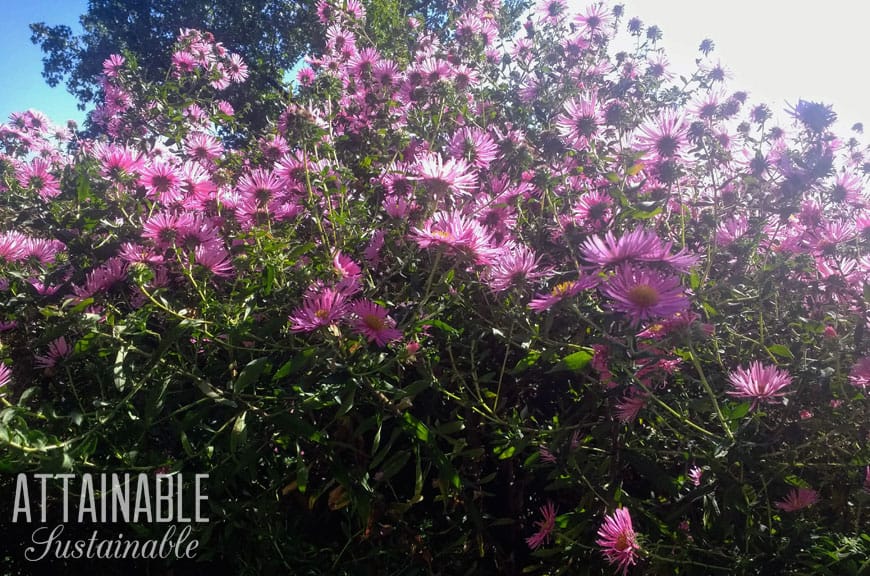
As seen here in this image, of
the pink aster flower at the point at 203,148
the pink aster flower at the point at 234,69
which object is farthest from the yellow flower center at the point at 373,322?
the pink aster flower at the point at 234,69

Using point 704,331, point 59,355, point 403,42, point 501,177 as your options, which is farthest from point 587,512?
point 403,42

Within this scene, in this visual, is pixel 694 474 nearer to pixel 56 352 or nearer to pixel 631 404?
pixel 631 404

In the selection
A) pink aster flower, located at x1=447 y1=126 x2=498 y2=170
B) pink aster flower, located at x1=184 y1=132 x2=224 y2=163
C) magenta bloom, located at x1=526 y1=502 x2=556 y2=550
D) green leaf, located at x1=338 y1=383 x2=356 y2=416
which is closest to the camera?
green leaf, located at x1=338 y1=383 x2=356 y2=416

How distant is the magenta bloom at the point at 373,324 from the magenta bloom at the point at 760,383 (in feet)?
2.25

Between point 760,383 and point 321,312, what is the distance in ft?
2.91

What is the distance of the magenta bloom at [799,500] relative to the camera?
111cm

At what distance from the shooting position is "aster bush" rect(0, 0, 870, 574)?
42.7 inches

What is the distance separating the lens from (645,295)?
3.18 feet

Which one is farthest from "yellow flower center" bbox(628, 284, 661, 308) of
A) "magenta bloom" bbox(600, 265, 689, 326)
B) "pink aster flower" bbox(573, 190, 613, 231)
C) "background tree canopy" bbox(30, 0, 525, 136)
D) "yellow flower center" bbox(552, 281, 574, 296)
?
"background tree canopy" bbox(30, 0, 525, 136)

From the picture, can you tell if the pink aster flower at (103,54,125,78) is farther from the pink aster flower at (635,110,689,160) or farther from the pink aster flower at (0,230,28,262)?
the pink aster flower at (635,110,689,160)

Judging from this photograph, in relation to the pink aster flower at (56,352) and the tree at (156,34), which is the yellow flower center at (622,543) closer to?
the pink aster flower at (56,352)

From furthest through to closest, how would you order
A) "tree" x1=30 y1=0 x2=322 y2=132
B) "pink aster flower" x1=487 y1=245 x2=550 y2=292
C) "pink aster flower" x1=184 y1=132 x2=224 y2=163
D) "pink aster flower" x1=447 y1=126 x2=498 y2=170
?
"tree" x1=30 y1=0 x2=322 y2=132 → "pink aster flower" x1=184 y1=132 x2=224 y2=163 → "pink aster flower" x1=447 y1=126 x2=498 y2=170 → "pink aster flower" x1=487 y1=245 x2=550 y2=292

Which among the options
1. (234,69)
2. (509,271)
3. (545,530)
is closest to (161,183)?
(509,271)

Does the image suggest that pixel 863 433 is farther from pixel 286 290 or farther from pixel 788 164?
pixel 286 290
